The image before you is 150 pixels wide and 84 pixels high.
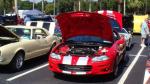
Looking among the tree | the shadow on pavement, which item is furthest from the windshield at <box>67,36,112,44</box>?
the tree

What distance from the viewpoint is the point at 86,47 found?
9.85 meters

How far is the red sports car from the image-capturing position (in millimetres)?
8828

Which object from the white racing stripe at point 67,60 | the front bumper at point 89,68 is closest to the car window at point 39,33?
the white racing stripe at point 67,60

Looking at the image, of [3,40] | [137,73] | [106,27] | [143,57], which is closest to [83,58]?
[106,27]

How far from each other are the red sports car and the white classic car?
1178 millimetres

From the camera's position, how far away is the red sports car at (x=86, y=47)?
8828mm

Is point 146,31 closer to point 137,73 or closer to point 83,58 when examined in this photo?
point 137,73

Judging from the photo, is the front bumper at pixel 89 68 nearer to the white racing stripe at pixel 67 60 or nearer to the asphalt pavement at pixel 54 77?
the white racing stripe at pixel 67 60

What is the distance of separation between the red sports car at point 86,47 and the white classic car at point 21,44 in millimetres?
1178

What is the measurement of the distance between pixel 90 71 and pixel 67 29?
1816 millimetres

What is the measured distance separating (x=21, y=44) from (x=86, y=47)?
1.92 m

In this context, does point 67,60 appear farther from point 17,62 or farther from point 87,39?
point 17,62

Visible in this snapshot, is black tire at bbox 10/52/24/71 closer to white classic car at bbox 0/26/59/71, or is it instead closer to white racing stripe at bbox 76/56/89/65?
white classic car at bbox 0/26/59/71

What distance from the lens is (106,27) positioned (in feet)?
31.1
